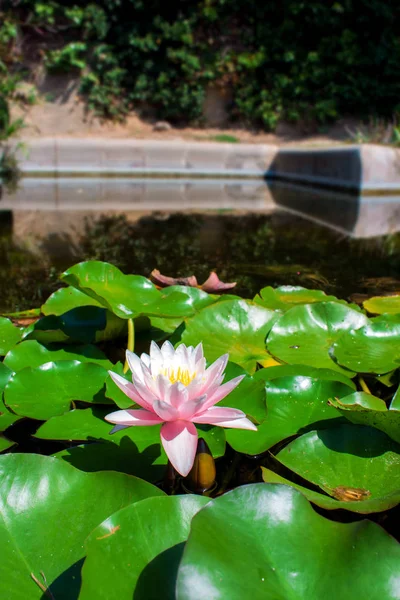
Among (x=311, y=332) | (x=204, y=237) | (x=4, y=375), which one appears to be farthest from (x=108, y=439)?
(x=204, y=237)

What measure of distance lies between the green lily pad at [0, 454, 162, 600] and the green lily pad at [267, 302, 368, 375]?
480 mm

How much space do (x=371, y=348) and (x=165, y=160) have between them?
530cm

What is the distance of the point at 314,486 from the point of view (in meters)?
0.62

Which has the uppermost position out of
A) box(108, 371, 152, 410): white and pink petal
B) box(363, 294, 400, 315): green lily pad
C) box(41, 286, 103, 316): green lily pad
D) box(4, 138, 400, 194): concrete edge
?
box(4, 138, 400, 194): concrete edge

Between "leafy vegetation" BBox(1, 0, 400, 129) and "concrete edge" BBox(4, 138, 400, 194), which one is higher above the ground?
"leafy vegetation" BBox(1, 0, 400, 129)

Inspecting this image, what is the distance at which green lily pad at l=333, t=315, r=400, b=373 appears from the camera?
87 centimetres

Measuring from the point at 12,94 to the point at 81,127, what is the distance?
3.12ft

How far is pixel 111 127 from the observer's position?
7.21 meters

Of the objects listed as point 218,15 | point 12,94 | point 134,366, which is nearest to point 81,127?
point 12,94

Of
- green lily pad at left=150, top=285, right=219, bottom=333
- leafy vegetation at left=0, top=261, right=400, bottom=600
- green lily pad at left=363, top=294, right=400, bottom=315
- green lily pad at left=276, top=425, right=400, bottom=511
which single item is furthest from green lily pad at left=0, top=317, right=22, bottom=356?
green lily pad at left=363, top=294, right=400, bottom=315

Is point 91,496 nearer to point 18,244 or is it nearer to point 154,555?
point 154,555

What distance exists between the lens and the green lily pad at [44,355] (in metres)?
0.85

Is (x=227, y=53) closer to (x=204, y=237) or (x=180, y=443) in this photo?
(x=204, y=237)

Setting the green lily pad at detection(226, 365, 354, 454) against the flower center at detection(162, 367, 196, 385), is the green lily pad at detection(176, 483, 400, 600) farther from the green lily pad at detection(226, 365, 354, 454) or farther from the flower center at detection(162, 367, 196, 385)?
the green lily pad at detection(226, 365, 354, 454)
